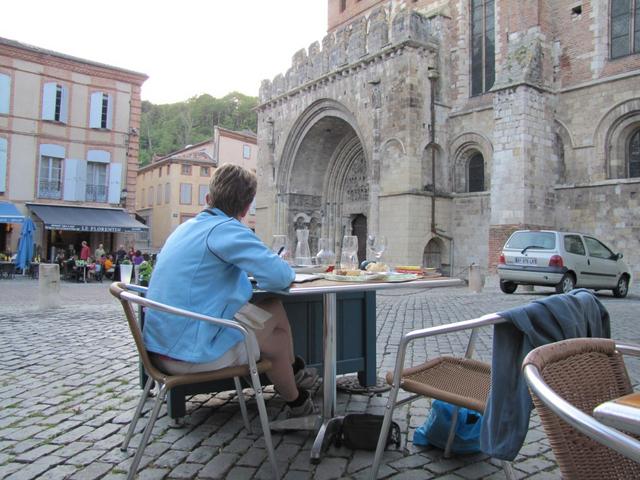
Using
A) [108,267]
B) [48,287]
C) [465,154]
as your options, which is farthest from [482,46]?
[108,267]

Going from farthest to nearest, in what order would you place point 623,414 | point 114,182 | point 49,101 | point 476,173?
point 114,182 → point 49,101 → point 476,173 → point 623,414

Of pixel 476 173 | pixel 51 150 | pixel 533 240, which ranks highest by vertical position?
pixel 51 150

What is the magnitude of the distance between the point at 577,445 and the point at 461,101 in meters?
18.1

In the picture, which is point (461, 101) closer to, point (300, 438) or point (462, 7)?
point (462, 7)

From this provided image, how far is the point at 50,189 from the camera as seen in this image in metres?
22.1

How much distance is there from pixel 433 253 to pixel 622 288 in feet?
21.6

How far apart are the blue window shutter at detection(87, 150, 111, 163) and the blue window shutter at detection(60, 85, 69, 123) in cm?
169

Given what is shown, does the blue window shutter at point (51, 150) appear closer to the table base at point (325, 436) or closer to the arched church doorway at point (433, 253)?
the arched church doorway at point (433, 253)

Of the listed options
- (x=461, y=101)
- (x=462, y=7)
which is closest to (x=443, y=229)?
(x=461, y=101)

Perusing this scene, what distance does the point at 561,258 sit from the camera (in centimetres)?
1120

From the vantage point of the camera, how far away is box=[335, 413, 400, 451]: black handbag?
288 cm

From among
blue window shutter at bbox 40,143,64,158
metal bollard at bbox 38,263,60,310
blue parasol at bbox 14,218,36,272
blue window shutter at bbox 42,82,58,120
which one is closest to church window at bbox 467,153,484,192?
metal bollard at bbox 38,263,60,310

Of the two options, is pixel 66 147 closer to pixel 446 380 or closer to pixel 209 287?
pixel 209 287

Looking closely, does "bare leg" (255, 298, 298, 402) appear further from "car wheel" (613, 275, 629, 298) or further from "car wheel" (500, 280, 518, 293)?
"car wheel" (613, 275, 629, 298)
